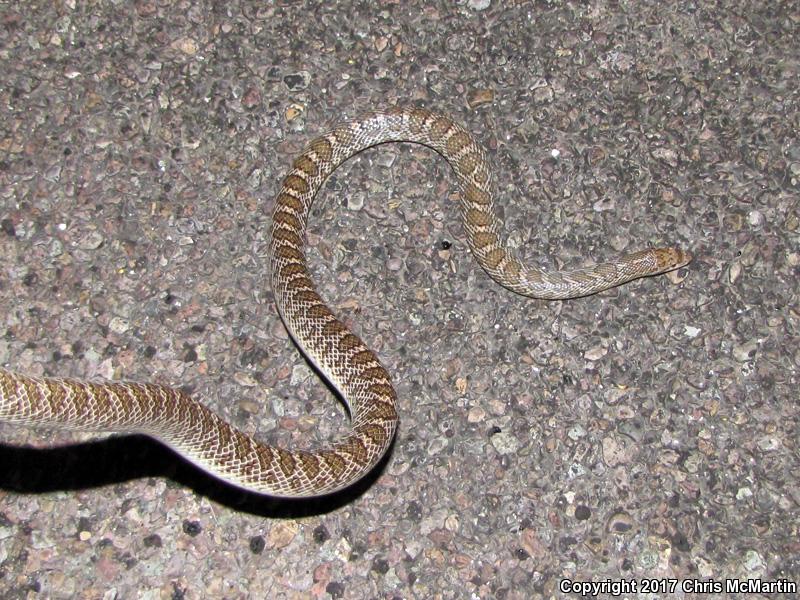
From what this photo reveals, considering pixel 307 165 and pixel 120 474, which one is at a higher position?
pixel 307 165

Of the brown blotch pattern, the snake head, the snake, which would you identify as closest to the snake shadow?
the snake

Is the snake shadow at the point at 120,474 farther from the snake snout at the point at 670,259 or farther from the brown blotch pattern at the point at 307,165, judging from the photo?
the snake snout at the point at 670,259

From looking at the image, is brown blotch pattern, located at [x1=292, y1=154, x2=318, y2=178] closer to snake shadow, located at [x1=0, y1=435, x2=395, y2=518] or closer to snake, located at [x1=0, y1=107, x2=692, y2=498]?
snake, located at [x1=0, y1=107, x2=692, y2=498]

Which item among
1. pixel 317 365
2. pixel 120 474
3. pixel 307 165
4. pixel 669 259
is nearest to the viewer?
Answer: pixel 120 474

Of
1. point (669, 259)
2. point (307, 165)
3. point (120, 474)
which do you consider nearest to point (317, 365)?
point (120, 474)

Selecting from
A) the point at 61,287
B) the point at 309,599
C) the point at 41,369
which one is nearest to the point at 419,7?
the point at 61,287

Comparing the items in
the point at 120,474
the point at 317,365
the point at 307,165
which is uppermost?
the point at 307,165

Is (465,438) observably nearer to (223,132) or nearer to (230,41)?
(223,132)

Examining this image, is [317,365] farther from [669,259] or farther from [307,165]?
[669,259]
